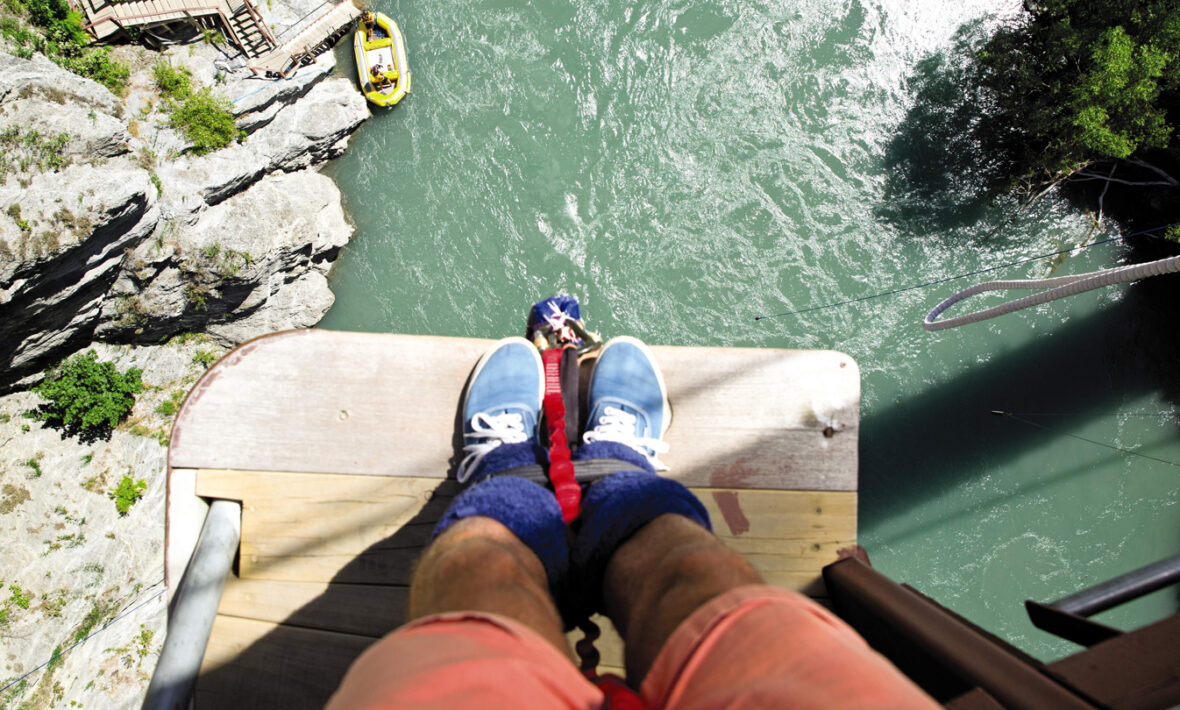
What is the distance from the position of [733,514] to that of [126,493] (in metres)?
6.60

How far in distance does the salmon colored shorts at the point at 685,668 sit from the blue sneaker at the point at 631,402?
97 cm

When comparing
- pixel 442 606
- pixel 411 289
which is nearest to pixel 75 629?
pixel 411 289

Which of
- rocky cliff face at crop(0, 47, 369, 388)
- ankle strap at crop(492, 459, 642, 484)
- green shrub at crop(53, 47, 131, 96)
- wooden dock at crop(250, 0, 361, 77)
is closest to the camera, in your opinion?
ankle strap at crop(492, 459, 642, 484)

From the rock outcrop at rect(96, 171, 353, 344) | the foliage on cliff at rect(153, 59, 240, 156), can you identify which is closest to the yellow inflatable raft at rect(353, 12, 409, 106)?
the rock outcrop at rect(96, 171, 353, 344)

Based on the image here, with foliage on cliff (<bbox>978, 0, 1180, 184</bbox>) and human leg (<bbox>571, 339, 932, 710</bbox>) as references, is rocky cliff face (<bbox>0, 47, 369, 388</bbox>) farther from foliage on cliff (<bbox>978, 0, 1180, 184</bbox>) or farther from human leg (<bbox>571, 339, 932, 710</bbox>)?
foliage on cliff (<bbox>978, 0, 1180, 184</bbox>)

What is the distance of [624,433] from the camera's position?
5.86 ft

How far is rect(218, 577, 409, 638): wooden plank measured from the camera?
66.7 inches

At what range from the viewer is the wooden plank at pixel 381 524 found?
5.73 ft

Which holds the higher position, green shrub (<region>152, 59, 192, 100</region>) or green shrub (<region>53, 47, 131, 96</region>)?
green shrub (<region>53, 47, 131, 96</region>)

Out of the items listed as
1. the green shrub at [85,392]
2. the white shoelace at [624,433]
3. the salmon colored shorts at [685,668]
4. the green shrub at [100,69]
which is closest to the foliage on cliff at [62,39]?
the green shrub at [100,69]

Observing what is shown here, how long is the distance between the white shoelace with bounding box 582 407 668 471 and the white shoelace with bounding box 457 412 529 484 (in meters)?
0.22

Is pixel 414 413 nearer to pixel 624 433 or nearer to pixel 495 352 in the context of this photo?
pixel 495 352

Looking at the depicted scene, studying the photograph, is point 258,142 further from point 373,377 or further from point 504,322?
point 373,377

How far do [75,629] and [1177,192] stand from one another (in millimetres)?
10711
